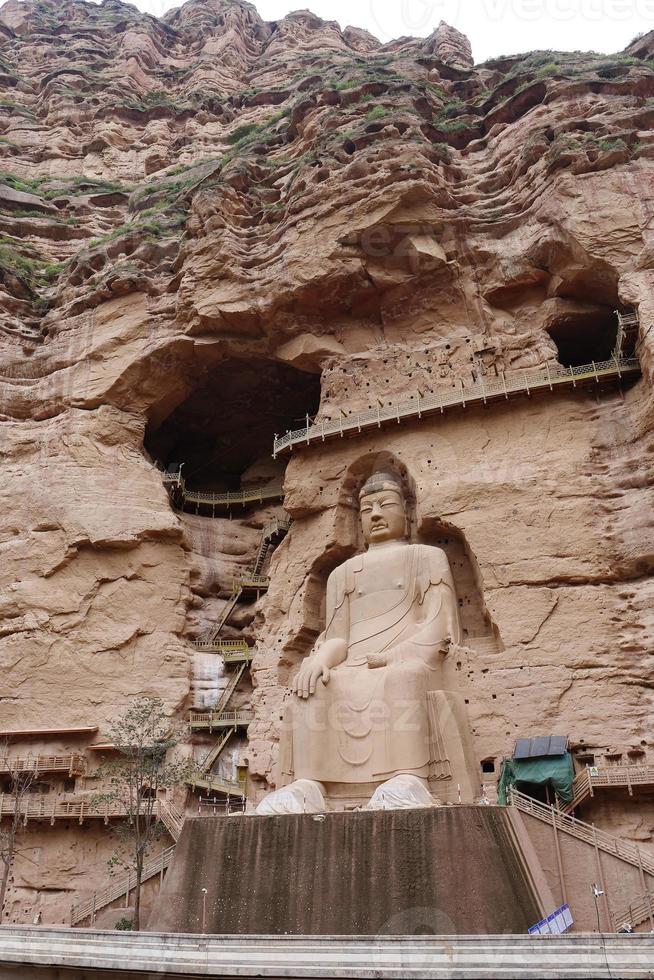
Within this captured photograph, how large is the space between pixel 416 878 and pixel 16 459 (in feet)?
47.2

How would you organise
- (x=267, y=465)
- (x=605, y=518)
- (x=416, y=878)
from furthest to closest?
1. (x=267, y=465)
2. (x=605, y=518)
3. (x=416, y=878)

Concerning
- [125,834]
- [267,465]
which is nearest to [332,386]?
[267,465]

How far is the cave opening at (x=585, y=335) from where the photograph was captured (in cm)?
1691

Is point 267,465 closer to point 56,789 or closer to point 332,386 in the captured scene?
point 332,386

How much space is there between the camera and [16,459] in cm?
1902

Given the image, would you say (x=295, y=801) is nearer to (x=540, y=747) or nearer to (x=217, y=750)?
(x=540, y=747)

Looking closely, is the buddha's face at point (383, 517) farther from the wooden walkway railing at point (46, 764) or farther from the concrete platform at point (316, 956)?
the concrete platform at point (316, 956)

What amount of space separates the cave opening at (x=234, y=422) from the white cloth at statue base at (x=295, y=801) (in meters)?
11.7

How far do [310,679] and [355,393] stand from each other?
7.91 meters

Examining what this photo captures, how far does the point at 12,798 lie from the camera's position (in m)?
15.4

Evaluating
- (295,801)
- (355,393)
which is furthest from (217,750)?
(355,393)

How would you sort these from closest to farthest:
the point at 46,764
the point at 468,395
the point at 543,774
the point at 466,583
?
the point at 543,774 → the point at 466,583 → the point at 46,764 → the point at 468,395

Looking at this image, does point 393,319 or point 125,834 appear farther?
point 393,319

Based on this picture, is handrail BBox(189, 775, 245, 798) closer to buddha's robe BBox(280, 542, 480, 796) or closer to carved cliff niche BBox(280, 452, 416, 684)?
carved cliff niche BBox(280, 452, 416, 684)
